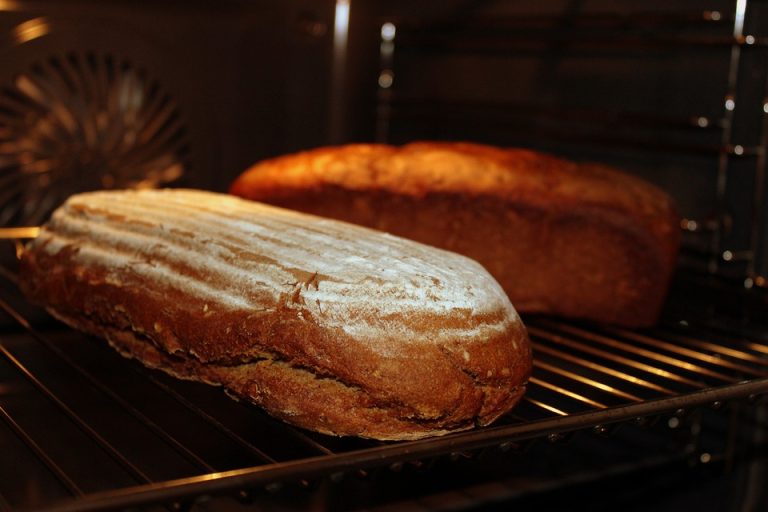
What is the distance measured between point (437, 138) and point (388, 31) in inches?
7.6

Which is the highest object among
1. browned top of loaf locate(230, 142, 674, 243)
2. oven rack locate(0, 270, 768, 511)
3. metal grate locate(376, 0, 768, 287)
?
metal grate locate(376, 0, 768, 287)

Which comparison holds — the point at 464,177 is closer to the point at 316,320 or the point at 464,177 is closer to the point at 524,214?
the point at 524,214

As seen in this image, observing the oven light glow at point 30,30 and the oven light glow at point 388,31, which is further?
the oven light glow at point 388,31

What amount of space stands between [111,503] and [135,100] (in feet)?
3.09

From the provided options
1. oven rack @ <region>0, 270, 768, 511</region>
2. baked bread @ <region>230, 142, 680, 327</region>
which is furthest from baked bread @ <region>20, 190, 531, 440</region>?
baked bread @ <region>230, 142, 680, 327</region>

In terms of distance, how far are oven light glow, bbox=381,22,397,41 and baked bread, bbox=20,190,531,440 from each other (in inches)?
25.2

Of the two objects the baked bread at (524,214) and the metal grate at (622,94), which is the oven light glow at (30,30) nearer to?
the baked bread at (524,214)

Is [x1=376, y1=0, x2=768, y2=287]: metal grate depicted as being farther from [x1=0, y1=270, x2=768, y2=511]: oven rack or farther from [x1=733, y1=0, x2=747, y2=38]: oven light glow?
[x1=0, y1=270, x2=768, y2=511]: oven rack

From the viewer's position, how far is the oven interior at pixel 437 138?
1156mm

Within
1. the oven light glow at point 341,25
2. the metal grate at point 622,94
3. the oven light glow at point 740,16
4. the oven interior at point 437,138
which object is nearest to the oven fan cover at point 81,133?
the oven interior at point 437,138

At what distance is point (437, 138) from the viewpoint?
166cm

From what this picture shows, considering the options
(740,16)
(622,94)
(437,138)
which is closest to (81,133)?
(437,138)

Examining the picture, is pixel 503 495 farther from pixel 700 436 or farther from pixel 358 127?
pixel 358 127

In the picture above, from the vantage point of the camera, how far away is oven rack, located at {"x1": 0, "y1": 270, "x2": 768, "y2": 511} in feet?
2.90
